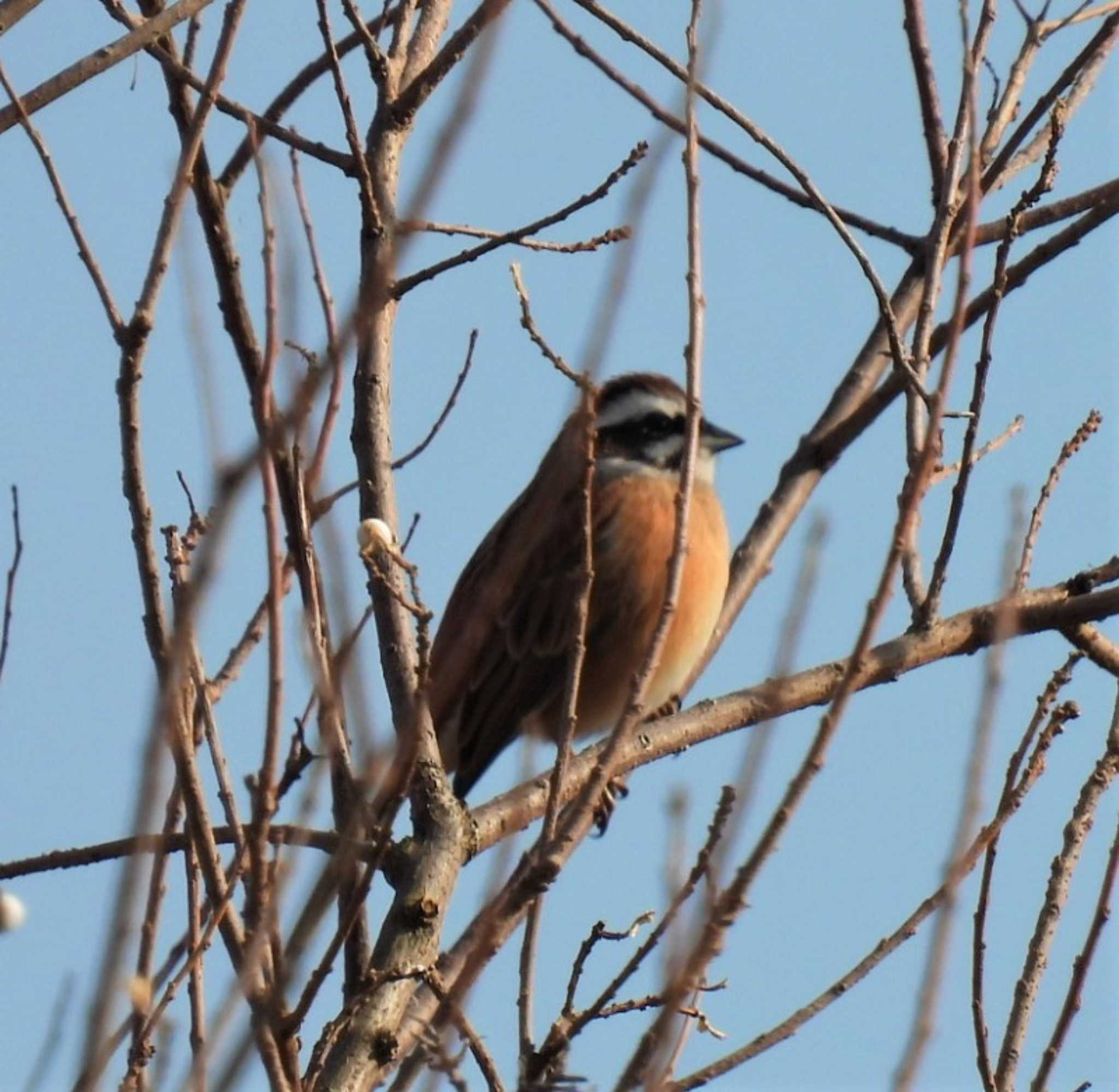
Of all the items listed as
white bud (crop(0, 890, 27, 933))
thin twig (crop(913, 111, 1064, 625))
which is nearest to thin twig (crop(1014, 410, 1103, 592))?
thin twig (crop(913, 111, 1064, 625))

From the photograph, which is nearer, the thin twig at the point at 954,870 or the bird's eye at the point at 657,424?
the thin twig at the point at 954,870

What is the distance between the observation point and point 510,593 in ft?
22.2

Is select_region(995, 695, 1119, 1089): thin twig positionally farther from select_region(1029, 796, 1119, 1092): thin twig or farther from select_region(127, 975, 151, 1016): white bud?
select_region(127, 975, 151, 1016): white bud

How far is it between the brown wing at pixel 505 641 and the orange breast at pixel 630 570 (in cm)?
12

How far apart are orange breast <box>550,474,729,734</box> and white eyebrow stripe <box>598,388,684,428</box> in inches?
9.0

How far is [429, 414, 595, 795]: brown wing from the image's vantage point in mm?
6559

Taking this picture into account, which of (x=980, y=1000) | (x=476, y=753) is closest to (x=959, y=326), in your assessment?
(x=980, y=1000)

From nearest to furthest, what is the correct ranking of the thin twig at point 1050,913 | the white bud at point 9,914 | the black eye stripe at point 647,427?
1. the white bud at point 9,914
2. the thin twig at point 1050,913
3. the black eye stripe at point 647,427

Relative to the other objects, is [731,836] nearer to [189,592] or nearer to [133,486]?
[189,592]

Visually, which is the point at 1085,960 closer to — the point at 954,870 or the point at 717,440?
the point at 954,870

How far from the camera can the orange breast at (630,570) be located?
6625mm

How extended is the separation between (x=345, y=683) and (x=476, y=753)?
3.71 metres

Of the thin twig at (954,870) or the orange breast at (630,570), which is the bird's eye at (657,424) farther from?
the thin twig at (954,870)

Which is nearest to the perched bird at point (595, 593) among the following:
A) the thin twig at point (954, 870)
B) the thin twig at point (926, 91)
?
the thin twig at point (926, 91)
